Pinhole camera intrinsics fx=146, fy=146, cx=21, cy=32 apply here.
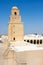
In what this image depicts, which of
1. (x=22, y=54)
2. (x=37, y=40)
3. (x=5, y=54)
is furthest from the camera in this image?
(x=37, y=40)

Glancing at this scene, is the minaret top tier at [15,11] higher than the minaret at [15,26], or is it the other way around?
the minaret top tier at [15,11]

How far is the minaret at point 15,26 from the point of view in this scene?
1703 cm

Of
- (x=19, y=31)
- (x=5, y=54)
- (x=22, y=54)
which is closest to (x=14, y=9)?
(x=19, y=31)

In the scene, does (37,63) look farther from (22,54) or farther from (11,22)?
(11,22)

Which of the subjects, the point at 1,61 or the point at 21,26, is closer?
the point at 1,61

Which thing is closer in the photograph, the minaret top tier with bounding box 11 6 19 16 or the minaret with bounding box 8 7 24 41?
the minaret with bounding box 8 7 24 41

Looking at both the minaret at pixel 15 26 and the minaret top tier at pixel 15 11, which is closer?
the minaret at pixel 15 26

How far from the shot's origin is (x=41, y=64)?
9977 millimetres

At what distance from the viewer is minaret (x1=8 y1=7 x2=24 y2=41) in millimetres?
17031

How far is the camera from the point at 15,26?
1723 cm

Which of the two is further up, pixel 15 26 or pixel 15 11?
pixel 15 11

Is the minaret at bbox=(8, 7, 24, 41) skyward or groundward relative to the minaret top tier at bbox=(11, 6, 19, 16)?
groundward

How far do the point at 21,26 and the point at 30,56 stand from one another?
7742 millimetres

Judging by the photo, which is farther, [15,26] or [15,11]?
[15,11]
